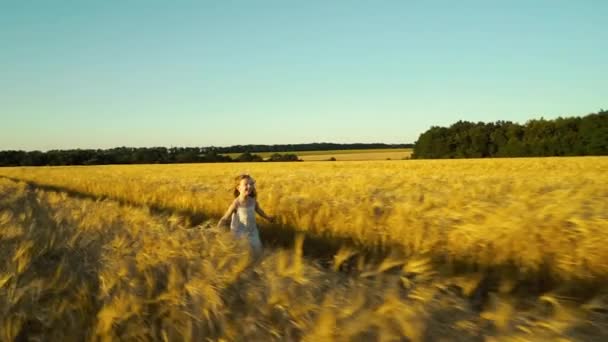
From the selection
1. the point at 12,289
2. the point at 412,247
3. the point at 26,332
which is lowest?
the point at 412,247

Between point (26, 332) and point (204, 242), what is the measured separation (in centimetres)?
140

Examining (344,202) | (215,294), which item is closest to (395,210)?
(344,202)

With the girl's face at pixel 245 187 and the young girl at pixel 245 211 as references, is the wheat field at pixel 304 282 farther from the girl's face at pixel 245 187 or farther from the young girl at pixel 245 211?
the girl's face at pixel 245 187

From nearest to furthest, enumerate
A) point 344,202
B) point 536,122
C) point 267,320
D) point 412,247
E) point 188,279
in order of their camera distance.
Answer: point 267,320, point 188,279, point 412,247, point 344,202, point 536,122

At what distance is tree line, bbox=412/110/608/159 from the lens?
4803 cm

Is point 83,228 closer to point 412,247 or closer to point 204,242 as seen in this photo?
point 204,242

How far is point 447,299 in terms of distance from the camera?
2.25m

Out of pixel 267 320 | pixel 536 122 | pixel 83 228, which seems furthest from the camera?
pixel 536 122

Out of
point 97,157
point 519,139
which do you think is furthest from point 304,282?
point 97,157

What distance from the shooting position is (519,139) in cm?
5566

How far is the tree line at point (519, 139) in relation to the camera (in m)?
48.0

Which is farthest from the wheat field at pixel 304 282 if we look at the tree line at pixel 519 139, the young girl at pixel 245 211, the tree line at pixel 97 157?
the tree line at pixel 97 157

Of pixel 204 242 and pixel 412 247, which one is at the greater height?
pixel 204 242

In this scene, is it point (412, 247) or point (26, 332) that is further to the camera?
point (412, 247)
